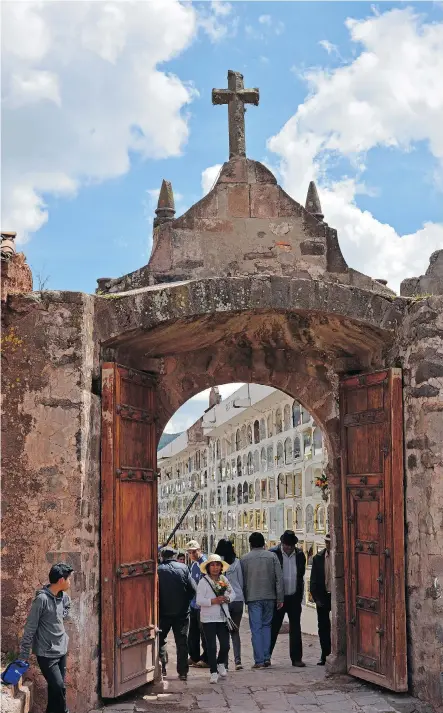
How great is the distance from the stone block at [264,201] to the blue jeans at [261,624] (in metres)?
4.04

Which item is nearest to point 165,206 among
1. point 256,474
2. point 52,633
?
point 52,633

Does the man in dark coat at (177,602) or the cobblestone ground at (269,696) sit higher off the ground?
the man in dark coat at (177,602)

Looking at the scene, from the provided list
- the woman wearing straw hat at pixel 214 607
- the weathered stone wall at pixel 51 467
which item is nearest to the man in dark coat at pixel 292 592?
the woman wearing straw hat at pixel 214 607

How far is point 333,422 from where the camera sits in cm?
981

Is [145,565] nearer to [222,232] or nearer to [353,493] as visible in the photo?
[353,493]

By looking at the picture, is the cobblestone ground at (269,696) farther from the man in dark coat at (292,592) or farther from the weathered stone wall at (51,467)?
the weathered stone wall at (51,467)

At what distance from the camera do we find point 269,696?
8.37m

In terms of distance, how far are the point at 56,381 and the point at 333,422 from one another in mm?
3309

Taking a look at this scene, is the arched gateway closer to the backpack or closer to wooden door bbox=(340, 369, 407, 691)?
wooden door bbox=(340, 369, 407, 691)

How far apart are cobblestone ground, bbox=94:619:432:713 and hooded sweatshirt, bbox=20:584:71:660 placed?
1356mm

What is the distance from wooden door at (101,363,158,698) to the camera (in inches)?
311

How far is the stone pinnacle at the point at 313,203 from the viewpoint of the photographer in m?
10.5

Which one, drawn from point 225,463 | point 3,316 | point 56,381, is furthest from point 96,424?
point 225,463

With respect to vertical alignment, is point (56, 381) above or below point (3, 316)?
below
